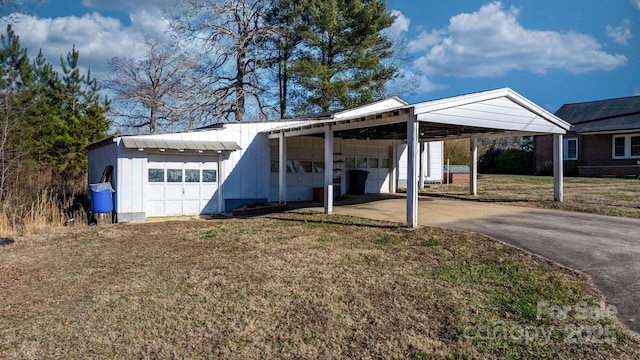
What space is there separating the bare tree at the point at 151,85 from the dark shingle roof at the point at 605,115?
2375cm

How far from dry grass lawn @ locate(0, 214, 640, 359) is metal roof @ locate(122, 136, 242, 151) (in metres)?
4.25

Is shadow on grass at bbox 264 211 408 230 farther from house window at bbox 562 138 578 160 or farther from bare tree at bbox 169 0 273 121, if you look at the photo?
house window at bbox 562 138 578 160

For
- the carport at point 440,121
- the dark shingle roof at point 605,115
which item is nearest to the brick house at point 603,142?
the dark shingle roof at point 605,115

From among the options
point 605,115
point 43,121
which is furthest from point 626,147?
point 43,121

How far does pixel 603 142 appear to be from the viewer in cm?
2409

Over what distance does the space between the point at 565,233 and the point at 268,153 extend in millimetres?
9566

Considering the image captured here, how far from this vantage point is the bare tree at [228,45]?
76.9 feet

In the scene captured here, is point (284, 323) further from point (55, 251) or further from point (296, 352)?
point (55, 251)

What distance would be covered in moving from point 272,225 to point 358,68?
17024 mm

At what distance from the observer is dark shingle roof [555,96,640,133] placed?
23125mm

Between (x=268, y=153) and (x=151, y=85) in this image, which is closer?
(x=268, y=153)

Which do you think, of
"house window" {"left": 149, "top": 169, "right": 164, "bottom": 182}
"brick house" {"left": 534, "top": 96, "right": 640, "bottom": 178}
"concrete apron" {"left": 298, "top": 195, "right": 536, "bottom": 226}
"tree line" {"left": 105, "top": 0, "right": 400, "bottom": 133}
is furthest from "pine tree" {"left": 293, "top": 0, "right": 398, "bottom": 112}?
"house window" {"left": 149, "top": 169, "right": 164, "bottom": 182}

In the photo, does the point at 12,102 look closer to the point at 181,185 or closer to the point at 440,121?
the point at 181,185

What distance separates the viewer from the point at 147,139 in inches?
479
